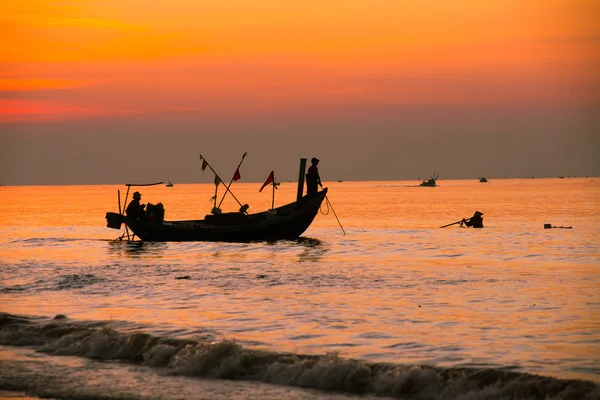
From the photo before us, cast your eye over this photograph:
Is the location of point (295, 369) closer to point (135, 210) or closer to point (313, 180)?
point (313, 180)

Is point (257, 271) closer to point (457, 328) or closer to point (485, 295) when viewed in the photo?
point (485, 295)

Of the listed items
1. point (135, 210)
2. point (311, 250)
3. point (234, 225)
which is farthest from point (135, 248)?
point (311, 250)

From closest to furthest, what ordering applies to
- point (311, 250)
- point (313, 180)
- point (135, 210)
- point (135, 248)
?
point (311, 250) < point (313, 180) < point (135, 248) < point (135, 210)

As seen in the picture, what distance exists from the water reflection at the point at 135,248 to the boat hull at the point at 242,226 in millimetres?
683

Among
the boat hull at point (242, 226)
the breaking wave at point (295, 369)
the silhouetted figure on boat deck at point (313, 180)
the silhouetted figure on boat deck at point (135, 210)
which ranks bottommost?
the breaking wave at point (295, 369)

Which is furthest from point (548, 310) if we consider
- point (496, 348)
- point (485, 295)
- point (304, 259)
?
point (304, 259)

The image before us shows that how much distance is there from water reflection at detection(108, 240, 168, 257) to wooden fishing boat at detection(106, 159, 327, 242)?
677 millimetres

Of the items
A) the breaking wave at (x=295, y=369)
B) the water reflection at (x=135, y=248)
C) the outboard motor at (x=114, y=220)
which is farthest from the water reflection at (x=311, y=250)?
the breaking wave at (x=295, y=369)

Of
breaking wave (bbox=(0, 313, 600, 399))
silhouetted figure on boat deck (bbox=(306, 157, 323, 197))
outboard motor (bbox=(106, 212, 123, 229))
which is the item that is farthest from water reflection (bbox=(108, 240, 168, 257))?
breaking wave (bbox=(0, 313, 600, 399))

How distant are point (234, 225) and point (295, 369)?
80.5ft

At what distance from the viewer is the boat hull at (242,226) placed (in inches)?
1430

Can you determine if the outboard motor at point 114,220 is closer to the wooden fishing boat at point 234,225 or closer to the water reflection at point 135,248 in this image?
the wooden fishing boat at point 234,225

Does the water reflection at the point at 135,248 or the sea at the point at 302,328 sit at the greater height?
the water reflection at the point at 135,248

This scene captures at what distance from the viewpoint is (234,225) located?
36.6 m
